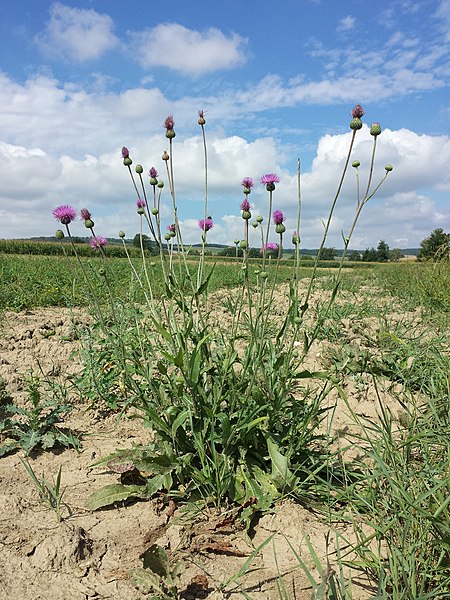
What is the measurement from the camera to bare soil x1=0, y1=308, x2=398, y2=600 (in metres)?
1.38

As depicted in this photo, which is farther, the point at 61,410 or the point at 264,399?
the point at 61,410

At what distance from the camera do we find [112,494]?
179 centimetres

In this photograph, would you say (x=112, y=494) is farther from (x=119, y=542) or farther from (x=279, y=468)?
(x=279, y=468)

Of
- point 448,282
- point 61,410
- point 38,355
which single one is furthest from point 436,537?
point 448,282

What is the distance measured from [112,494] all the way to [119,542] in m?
0.22

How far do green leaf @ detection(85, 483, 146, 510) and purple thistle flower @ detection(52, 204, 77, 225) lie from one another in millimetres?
1093

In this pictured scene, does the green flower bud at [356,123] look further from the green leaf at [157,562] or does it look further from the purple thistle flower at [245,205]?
the green leaf at [157,562]

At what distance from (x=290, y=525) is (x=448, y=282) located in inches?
241

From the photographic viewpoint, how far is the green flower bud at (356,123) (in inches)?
66.6

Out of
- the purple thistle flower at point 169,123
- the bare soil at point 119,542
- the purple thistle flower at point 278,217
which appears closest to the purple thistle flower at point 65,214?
the purple thistle flower at point 169,123

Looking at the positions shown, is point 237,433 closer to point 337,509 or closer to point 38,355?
point 337,509

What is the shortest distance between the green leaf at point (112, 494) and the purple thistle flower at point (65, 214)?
1093 millimetres

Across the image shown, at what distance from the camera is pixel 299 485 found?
1.80 m

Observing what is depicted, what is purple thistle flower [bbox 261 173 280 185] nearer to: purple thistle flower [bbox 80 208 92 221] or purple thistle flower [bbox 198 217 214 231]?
purple thistle flower [bbox 198 217 214 231]
